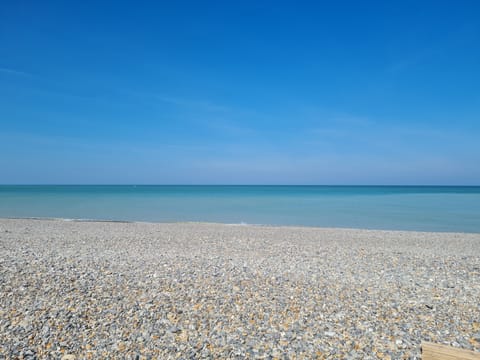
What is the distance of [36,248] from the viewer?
360 inches

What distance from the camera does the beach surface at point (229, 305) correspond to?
3877 millimetres

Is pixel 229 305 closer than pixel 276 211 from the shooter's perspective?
Yes

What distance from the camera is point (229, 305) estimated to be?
4992 millimetres

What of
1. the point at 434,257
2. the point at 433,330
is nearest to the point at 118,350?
the point at 433,330

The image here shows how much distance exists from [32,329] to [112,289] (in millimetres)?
1474

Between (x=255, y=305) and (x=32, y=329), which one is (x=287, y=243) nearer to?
(x=255, y=305)

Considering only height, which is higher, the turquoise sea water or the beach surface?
the beach surface

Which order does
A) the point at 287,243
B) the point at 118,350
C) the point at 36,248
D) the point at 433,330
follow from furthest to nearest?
the point at 287,243 → the point at 36,248 → the point at 433,330 → the point at 118,350

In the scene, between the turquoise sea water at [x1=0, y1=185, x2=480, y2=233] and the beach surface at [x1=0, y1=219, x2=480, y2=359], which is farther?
the turquoise sea water at [x1=0, y1=185, x2=480, y2=233]

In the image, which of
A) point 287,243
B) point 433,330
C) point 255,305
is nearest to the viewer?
point 433,330

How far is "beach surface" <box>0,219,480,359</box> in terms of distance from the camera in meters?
3.88

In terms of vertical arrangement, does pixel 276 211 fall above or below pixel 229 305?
below

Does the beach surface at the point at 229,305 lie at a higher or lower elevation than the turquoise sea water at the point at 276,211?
higher

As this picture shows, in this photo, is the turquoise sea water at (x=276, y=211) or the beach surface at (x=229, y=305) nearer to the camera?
the beach surface at (x=229, y=305)
